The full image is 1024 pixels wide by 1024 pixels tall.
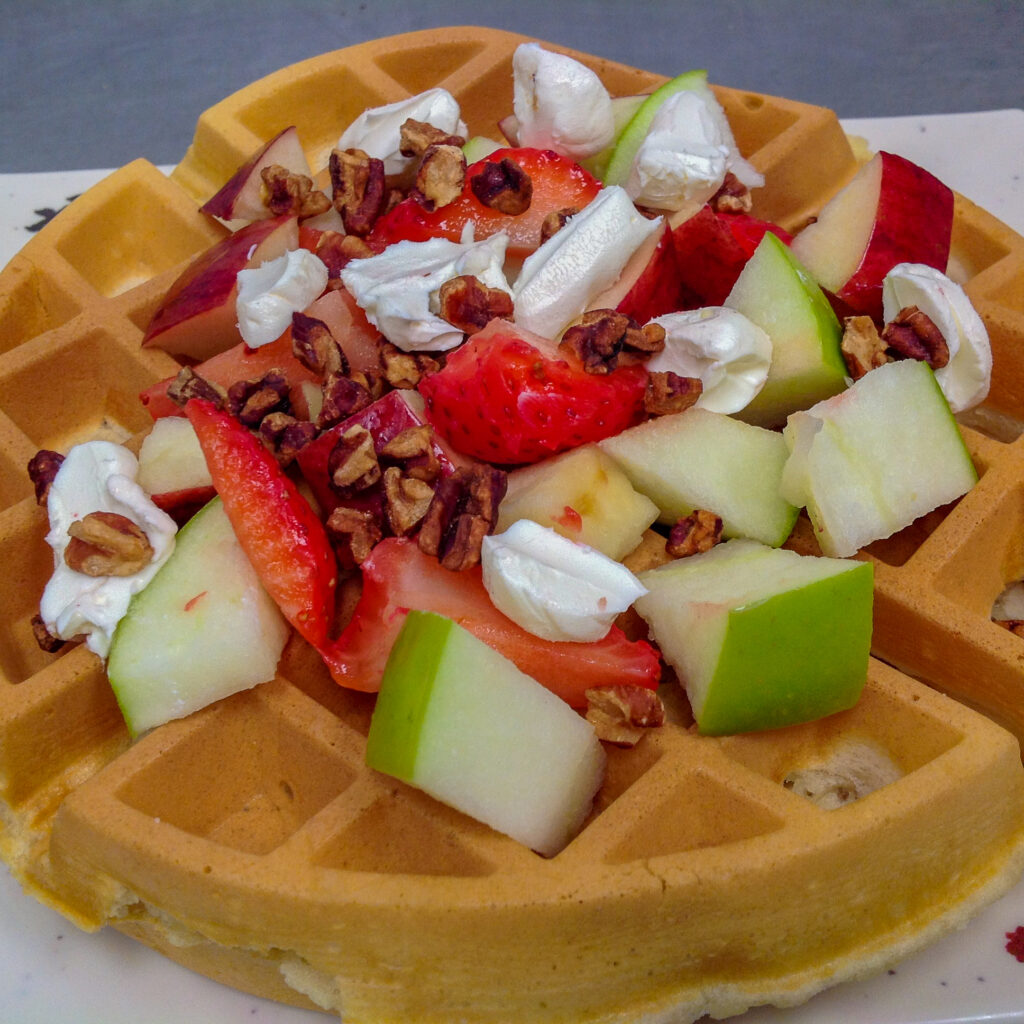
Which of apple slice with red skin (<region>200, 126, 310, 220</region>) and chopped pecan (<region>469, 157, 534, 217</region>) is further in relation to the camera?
apple slice with red skin (<region>200, 126, 310, 220</region>)

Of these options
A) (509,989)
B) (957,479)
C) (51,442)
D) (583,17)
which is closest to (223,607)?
(509,989)

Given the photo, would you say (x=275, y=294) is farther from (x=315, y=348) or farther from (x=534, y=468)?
(x=534, y=468)

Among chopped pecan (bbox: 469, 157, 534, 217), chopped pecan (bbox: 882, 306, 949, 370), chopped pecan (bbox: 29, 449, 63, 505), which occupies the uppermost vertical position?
chopped pecan (bbox: 469, 157, 534, 217)

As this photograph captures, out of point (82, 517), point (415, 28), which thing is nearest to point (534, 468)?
point (82, 517)

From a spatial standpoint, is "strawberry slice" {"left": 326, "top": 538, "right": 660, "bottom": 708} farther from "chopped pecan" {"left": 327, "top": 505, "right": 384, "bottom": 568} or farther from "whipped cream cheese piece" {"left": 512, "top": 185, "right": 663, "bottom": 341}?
"whipped cream cheese piece" {"left": 512, "top": 185, "right": 663, "bottom": 341}

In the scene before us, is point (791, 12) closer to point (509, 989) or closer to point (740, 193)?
point (740, 193)

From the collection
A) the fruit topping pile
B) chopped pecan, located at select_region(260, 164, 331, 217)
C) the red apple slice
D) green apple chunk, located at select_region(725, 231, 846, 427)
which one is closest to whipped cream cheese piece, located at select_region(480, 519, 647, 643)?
the fruit topping pile

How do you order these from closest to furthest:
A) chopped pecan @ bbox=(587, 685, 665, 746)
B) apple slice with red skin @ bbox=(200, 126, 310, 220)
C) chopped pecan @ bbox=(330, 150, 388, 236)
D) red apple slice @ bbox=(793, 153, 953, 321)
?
chopped pecan @ bbox=(587, 685, 665, 746) < red apple slice @ bbox=(793, 153, 953, 321) < chopped pecan @ bbox=(330, 150, 388, 236) < apple slice with red skin @ bbox=(200, 126, 310, 220)
